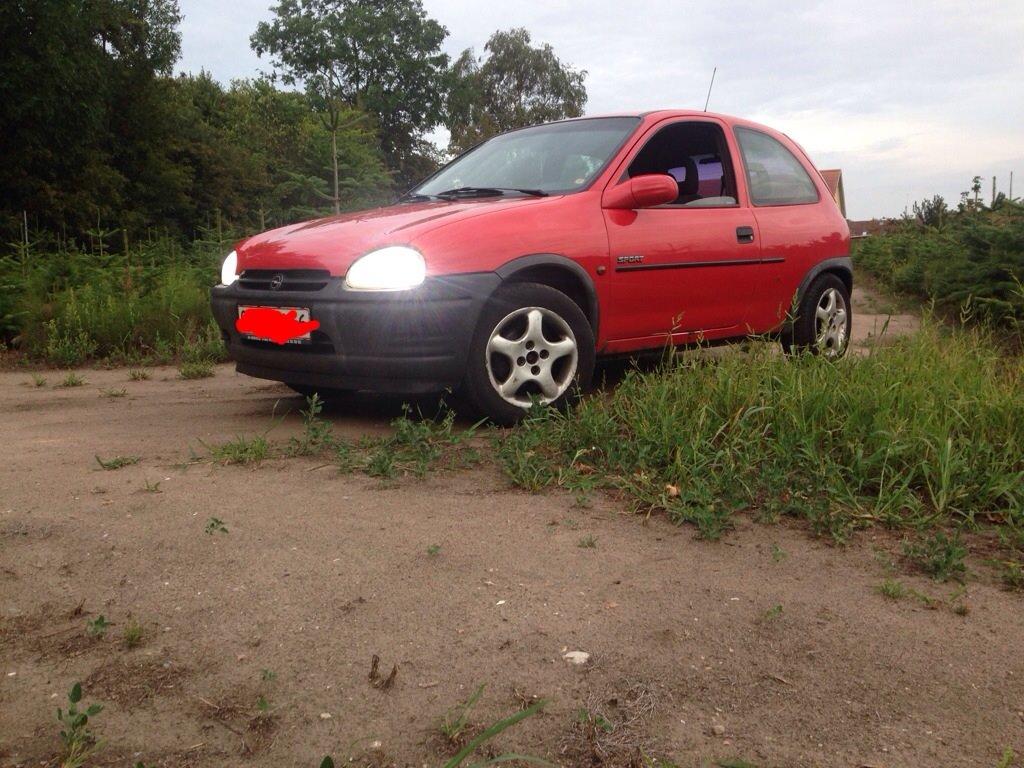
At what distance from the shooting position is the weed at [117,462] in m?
4.00

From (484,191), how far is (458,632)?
11.5ft

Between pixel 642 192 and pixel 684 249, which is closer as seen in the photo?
pixel 642 192

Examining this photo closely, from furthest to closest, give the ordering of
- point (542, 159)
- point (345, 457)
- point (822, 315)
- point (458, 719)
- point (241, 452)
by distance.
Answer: point (822, 315) < point (542, 159) < point (241, 452) < point (345, 457) < point (458, 719)

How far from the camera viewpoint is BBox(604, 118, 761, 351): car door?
5.24 meters

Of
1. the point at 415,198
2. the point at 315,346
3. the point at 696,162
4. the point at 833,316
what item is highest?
the point at 696,162

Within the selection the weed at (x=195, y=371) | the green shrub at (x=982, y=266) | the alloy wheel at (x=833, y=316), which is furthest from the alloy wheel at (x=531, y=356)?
the green shrub at (x=982, y=266)

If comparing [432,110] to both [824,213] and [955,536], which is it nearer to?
[824,213]

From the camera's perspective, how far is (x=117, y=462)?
4.04 metres

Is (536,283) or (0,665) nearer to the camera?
(0,665)

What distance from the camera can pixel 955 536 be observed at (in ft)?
10.1

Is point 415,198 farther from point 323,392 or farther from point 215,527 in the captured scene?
point 215,527

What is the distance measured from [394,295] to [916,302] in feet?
34.3

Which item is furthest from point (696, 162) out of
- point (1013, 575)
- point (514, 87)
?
point (514, 87)

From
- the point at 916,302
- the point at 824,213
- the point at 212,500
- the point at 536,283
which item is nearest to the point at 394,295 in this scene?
the point at 536,283
